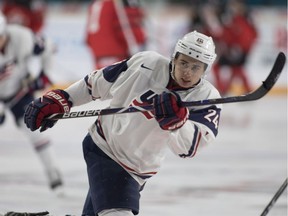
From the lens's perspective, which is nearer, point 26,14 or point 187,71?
point 187,71

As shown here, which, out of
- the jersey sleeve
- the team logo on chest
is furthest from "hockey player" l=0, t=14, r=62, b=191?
the team logo on chest

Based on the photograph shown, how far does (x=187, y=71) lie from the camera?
309cm

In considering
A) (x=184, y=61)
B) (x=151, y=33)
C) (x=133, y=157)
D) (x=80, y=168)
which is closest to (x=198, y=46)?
(x=184, y=61)

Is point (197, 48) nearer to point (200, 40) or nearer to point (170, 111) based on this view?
point (200, 40)

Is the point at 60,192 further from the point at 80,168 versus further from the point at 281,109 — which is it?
the point at 281,109

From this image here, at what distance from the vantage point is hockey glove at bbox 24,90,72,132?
330 centimetres

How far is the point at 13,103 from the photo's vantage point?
507cm

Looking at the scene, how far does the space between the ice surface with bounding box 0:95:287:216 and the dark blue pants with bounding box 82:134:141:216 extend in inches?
39.0

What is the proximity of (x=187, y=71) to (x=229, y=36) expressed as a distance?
25.8 ft

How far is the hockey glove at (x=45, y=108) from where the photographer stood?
130 inches

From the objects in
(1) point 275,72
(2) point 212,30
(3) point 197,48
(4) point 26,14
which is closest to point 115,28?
(4) point 26,14

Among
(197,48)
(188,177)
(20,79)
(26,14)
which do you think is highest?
(197,48)

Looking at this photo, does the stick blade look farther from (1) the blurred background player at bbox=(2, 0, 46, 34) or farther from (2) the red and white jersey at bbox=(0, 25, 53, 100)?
(1) the blurred background player at bbox=(2, 0, 46, 34)

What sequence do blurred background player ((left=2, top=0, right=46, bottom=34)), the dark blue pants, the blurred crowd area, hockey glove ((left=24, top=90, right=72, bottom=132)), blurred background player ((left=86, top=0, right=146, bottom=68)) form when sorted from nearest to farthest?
the dark blue pants → hockey glove ((left=24, top=90, right=72, bottom=132)) → blurred background player ((left=86, top=0, right=146, bottom=68)) → blurred background player ((left=2, top=0, right=46, bottom=34)) → the blurred crowd area
